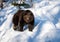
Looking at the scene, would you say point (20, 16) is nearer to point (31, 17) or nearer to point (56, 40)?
point (31, 17)

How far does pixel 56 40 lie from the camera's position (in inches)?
113

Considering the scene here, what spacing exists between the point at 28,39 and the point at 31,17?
1.27 metres

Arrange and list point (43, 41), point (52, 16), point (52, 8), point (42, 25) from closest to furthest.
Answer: point (43, 41) < point (42, 25) < point (52, 16) < point (52, 8)

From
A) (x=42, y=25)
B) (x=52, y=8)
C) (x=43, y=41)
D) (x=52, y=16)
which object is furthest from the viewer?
(x=52, y=8)

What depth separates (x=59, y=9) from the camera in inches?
219

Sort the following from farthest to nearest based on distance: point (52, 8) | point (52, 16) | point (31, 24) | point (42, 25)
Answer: point (52, 8) → point (52, 16) → point (31, 24) → point (42, 25)

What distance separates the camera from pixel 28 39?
9.29 feet

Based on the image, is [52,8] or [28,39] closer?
[28,39]

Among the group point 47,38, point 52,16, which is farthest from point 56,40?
point 52,16

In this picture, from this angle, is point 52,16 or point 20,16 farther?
point 52,16

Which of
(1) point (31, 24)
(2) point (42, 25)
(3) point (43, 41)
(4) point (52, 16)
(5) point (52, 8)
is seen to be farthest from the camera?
(5) point (52, 8)

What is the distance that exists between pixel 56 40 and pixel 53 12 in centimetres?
272

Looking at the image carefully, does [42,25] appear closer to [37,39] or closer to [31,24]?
[31,24]

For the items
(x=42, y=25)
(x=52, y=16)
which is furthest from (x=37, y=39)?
(x=52, y=16)
